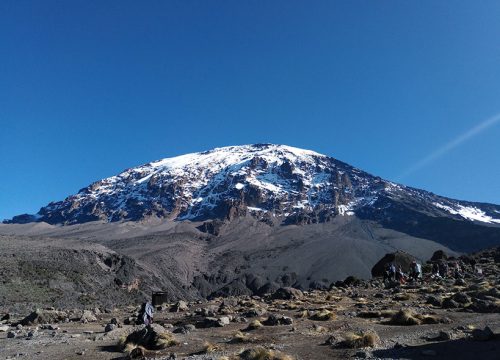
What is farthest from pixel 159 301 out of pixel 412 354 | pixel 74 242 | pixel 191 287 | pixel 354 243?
pixel 354 243

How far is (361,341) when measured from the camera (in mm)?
14258

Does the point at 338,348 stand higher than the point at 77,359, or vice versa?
the point at 338,348

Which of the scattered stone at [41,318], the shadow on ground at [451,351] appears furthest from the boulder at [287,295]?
the shadow on ground at [451,351]

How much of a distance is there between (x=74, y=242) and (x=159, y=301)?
90.3m

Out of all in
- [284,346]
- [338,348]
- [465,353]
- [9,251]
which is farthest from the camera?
[9,251]

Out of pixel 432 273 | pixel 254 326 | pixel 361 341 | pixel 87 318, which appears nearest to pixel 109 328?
pixel 254 326

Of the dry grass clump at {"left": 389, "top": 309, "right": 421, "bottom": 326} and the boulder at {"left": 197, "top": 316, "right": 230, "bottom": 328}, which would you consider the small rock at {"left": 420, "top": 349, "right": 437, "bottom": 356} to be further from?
the boulder at {"left": 197, "top": 316, "right": 230, "bottom": 328}

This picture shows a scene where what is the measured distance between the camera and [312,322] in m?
20.5

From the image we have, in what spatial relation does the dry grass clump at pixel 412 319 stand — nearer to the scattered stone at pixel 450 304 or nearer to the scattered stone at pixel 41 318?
the scattered stone at pixel 450 304

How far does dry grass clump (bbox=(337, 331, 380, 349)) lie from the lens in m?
14.1

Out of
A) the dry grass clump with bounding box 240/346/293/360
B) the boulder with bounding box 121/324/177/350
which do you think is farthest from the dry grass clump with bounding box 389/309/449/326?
the boulder with bounding box 121/324/177/350

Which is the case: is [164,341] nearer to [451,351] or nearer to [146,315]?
[146,315]

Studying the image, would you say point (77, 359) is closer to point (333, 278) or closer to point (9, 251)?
point (9, 251)

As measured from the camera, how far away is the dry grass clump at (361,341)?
46.4 ft
